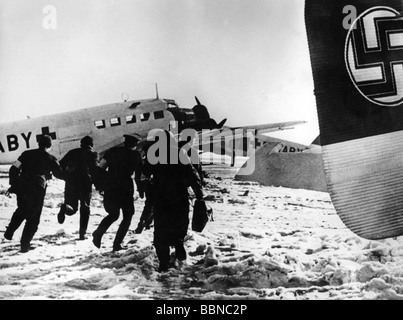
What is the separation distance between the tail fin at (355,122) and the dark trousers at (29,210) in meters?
2.19

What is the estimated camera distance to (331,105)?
9.96 ft

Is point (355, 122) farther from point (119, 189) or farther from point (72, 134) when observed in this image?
point (72, 134)

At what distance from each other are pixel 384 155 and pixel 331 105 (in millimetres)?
557

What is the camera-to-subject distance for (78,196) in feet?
10.2

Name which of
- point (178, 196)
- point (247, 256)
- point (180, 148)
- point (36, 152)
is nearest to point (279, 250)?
point (247, 256)

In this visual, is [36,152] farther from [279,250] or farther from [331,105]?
[331,105]

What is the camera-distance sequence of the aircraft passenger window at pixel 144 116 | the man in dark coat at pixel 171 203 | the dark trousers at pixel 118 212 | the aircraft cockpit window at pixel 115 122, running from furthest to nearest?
the aircraft passenger window at pixel 144 116, the aircraft cockpit window at pixel 115 122, the dark trousers at pixel 118 212, the man in dark coat at pixel 171 203

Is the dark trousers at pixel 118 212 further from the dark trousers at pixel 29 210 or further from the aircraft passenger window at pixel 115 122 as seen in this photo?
the aircraft passenger window at pixel 115 122

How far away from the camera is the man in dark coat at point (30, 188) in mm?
3025

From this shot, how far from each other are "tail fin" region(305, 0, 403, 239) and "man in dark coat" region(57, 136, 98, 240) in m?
1.81

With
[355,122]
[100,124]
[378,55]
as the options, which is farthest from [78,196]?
[378,55]

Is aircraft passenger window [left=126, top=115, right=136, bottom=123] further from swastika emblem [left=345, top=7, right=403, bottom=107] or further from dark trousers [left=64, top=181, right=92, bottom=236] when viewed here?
swastika emblem [left=345, top=7, right=403, bottom=107]

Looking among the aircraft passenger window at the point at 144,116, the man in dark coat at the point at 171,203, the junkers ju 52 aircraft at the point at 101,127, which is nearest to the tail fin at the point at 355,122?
the junkers ju 52 aircraft at the point at 101,127

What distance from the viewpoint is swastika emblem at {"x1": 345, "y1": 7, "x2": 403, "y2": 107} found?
308 cm
